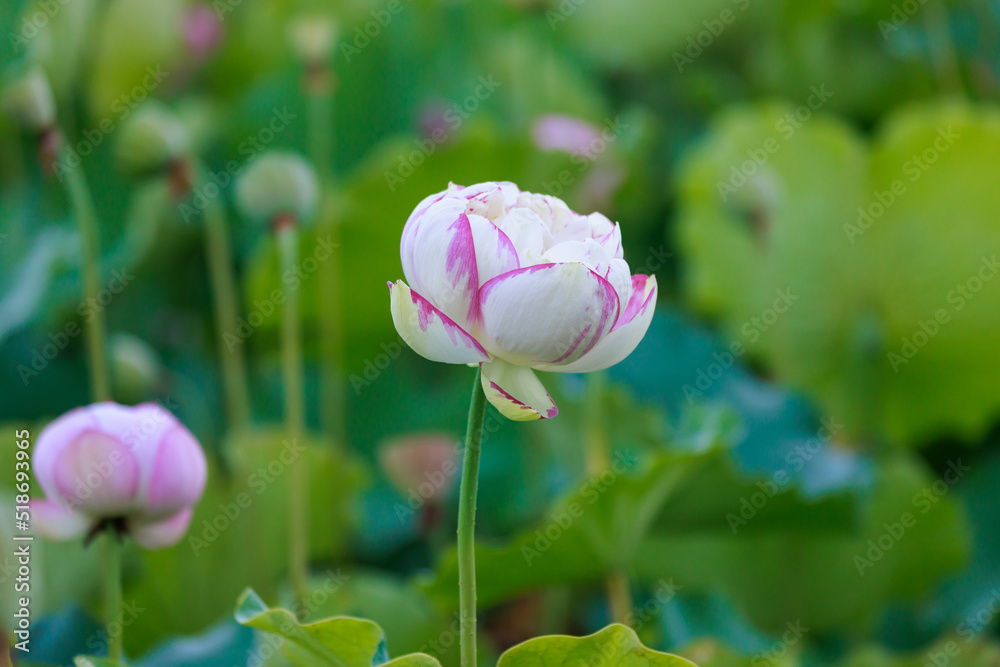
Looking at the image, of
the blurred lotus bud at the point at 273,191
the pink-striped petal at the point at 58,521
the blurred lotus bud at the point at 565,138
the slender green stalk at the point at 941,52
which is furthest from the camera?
the slender green stalk at the point at 941,52

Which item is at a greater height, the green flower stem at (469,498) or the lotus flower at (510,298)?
the lotus flower at (510,298)

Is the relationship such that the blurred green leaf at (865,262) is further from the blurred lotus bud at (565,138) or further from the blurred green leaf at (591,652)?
the blurred green leaf at (591,652)

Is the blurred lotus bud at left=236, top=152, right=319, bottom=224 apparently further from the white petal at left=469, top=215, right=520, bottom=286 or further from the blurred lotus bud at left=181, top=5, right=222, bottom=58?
the blurred lotus bud at left=181, top=5, right=222, bottom=58

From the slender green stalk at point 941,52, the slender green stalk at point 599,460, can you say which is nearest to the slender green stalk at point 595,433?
the slender green stalk at point 599,460

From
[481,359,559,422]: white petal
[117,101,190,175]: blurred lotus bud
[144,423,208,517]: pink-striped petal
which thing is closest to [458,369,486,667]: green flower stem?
[481,359,559,422]: white petal

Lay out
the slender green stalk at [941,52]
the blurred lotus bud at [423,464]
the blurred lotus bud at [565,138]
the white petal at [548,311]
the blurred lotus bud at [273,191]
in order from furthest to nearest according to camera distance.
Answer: the slender green stalk at [941,52], the blurred lotus bud at [565,138], the blurred lotus bud at [423,464], the blurred lotus bud at [273,191], the white petal at [548,311]

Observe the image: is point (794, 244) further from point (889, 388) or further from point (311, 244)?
point (311, 244)
